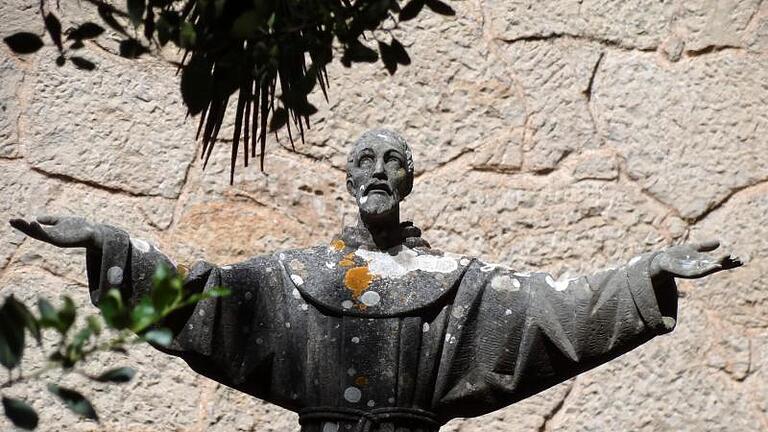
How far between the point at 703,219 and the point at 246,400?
1.11 meters

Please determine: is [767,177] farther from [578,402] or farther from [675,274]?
[675,274]

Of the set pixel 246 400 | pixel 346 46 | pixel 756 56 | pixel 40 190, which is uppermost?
pixel 346 46

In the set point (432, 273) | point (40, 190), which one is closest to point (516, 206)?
point (40, 190)

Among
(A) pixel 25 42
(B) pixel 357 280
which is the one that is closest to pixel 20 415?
(A) pixel 25 42

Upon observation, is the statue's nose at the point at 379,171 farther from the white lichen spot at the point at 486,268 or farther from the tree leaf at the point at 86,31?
the tree leaf at the point at 86,31

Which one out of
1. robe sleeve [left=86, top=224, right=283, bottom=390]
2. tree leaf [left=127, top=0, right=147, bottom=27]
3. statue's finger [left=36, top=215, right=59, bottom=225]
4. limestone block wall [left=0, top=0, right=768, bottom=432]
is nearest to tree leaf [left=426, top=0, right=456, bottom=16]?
tree leaf [left=127, top=0, right=147, bottom=27]

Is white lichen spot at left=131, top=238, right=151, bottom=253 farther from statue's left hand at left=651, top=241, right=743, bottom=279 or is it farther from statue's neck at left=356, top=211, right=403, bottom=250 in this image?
statue's left hand at left=651, top=241, right=743, bottom=279

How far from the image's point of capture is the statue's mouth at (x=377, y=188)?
3.66 metres

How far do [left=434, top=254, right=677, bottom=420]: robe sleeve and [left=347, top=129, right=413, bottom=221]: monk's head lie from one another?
182 millimetres

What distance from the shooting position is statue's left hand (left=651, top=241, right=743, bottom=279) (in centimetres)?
334

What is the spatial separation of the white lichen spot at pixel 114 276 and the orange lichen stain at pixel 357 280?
38cm

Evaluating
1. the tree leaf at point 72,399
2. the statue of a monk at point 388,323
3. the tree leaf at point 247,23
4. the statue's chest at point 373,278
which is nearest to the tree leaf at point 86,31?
the tree leaf at point 247,23

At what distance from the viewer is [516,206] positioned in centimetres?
503

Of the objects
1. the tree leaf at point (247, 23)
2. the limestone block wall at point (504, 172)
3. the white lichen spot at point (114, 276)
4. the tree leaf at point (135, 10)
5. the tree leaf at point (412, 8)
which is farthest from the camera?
the limestone block wall at point (504, 172)
